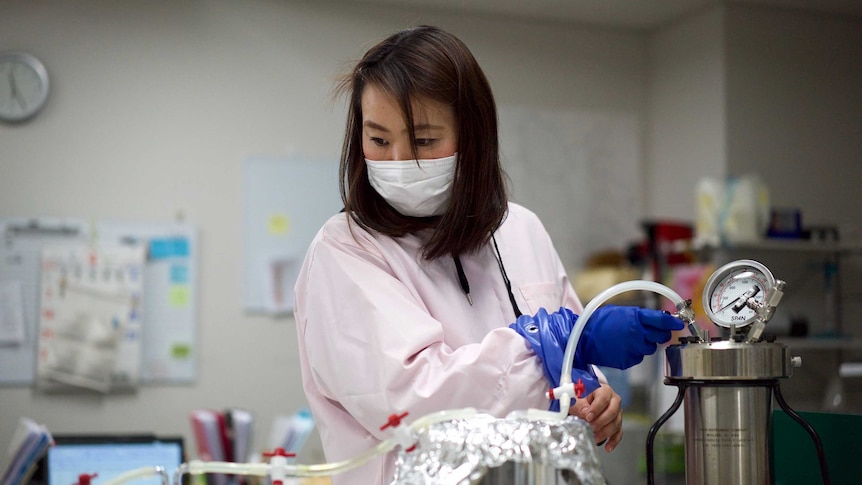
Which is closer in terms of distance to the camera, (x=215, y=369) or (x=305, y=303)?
(x=305, y=303)

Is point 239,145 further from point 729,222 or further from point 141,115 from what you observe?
point 729,222

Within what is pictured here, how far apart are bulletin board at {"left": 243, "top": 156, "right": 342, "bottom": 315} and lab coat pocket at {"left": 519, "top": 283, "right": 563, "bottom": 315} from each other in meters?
2.67

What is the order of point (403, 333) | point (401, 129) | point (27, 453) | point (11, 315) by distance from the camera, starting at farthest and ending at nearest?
1. point (11, 315)
2. point (27, 453)
3. point (401, 129)
4. point (403, 333)

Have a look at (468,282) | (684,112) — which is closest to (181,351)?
(684,112)

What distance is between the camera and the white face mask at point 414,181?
1311mm

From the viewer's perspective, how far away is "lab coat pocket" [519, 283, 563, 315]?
56.7 inches

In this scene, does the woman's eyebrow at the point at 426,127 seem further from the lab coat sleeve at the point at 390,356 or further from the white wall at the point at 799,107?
the white wall at the point at 799,107

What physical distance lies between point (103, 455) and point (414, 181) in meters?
1.90

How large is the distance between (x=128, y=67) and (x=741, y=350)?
3.38 metres

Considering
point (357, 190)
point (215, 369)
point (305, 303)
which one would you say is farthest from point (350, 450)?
point (215, 369)

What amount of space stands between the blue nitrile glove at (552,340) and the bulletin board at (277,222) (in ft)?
9.63

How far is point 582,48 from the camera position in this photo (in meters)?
4.59

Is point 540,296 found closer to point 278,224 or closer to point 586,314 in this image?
point 586,314

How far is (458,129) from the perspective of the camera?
4.42ft
